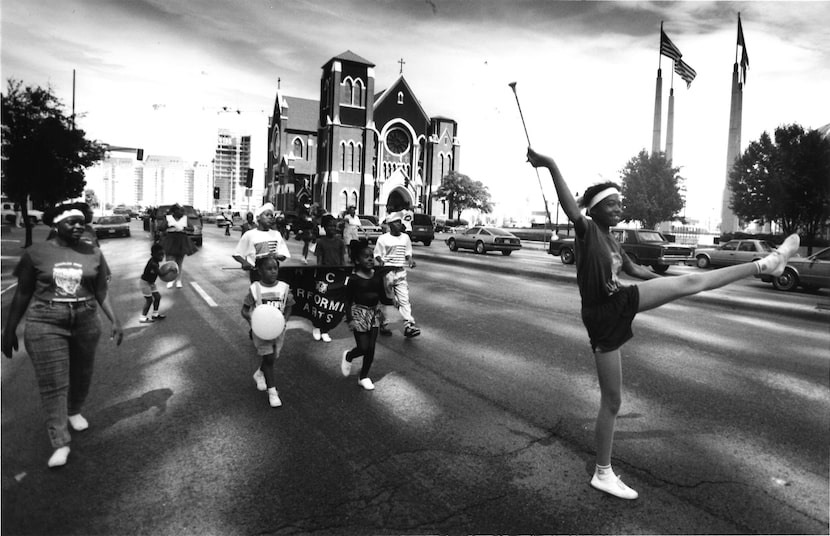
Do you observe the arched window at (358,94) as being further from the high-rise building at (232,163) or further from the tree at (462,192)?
the high-rise building at (232,163)

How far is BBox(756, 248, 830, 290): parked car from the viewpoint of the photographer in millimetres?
16297

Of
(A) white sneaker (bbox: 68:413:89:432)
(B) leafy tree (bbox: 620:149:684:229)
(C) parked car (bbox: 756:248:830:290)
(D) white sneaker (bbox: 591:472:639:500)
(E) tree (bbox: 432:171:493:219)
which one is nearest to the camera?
(D) white sneaker (bbox: 591:472:639:500)

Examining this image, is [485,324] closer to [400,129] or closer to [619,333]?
[619,333]

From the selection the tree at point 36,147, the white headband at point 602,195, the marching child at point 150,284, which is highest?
the tree at point 36,147

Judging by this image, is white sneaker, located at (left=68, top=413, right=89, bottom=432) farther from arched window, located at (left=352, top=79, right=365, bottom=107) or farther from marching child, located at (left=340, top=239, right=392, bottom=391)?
arched window, located at (left=352, top=79, right=365, bottom=107)

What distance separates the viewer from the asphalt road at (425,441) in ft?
11.0

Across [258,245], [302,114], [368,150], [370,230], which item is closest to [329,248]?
[258,245]

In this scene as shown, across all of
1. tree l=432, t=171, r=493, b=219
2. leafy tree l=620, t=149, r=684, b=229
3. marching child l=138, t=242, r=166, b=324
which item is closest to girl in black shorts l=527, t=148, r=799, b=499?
marching child l=138, t=242, r=166, b=324

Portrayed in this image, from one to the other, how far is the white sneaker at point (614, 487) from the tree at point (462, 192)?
223 feet

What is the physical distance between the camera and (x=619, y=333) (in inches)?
125

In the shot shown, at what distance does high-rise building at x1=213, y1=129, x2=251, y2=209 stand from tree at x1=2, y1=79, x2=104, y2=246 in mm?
160629

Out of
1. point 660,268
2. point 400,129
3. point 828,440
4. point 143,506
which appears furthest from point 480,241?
point 400,129

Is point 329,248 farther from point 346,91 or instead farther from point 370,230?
point 346,91

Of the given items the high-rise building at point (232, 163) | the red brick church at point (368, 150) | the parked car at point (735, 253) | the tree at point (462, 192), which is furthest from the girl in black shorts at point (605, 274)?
the high-rise building at point (232, 163)
